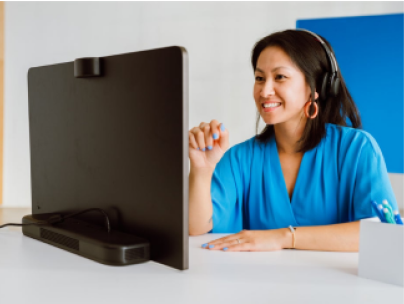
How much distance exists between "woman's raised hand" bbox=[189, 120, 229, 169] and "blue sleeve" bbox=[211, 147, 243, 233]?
192 millimetres

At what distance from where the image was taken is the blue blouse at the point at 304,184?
1300 millimetres

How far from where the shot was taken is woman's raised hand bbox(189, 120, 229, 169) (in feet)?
3.50

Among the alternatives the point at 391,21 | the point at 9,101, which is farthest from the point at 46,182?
the point at 9,101

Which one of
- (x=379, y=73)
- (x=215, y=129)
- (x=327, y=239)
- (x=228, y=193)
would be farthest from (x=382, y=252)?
(x=379, y=73)

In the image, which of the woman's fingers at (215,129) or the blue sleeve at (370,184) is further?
the blue sleeve at (370,184)

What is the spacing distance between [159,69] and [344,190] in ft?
2.75

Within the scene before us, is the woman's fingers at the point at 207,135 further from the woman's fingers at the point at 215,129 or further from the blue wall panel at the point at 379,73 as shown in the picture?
the blue wall panel at the point at 379,73

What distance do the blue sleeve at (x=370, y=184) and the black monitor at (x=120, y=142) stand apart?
2.18 feet

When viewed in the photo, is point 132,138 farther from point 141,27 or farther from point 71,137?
point 141,27

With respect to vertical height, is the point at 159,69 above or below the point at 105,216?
above

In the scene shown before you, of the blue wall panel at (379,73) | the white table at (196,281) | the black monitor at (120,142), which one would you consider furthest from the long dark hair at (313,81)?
the blue wall panel at (379,73)

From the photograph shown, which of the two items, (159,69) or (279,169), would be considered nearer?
(159,69)

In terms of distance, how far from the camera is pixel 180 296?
68 centimetres

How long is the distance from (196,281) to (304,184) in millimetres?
737
